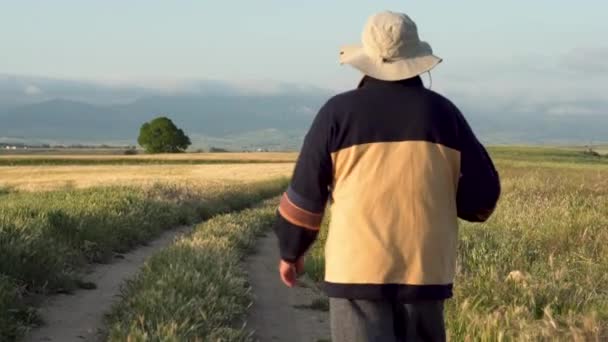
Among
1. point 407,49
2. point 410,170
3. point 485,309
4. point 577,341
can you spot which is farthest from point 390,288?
point 485,309

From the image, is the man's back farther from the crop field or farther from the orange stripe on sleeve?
the crop field

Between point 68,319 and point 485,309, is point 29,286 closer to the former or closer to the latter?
point 68,319

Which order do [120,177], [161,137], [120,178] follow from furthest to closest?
1. [161,137]
2. [120,177]
3. [120,178]

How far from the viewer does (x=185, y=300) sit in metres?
7.55

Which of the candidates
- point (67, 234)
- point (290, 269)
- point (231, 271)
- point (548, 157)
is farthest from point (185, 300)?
point (548, 157)

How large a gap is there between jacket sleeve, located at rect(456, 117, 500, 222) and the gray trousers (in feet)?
1.55

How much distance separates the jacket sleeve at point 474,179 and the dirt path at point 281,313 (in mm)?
4043

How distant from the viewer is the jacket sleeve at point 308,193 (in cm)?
381

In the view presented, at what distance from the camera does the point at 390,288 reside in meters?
3.78

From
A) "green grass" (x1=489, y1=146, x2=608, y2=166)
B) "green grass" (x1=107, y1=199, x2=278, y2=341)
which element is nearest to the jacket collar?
"green grass" (x1=107, y1=199, x2=278, y2=341)

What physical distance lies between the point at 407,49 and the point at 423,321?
1223 mm

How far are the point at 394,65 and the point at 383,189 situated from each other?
561 millimetres

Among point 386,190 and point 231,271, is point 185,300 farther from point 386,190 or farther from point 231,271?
point 386,190

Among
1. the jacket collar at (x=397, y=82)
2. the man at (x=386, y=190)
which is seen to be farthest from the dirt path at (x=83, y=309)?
the jacket collar at (x=397, y=82)
